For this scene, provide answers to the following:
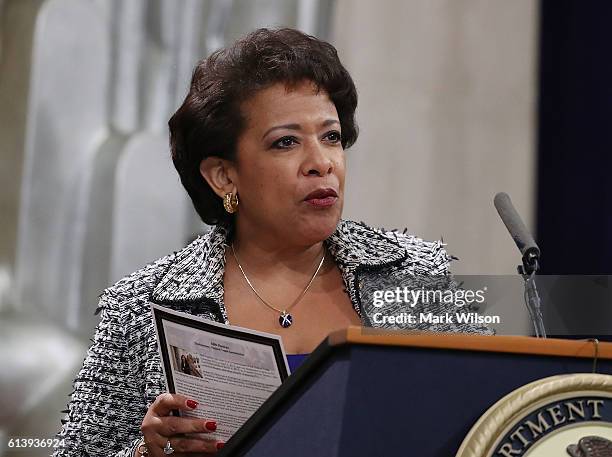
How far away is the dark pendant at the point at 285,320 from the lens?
7.12 ft

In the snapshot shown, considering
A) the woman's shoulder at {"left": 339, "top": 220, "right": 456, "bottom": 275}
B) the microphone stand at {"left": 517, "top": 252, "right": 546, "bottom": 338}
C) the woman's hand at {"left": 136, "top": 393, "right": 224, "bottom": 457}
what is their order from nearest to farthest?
the microphone stand at {"left": 517, "top": 252, "right": 546, "bottom": 338}, the woman's hand at {"left": 136, "top": 393, "right": 224, "bottom": 457}, the woman's shoulder at {"left": 339, "top": 220, "right": 456, "bottom": 275}

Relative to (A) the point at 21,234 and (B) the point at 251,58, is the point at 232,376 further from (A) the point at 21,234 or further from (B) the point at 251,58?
(A) the point at 21,234

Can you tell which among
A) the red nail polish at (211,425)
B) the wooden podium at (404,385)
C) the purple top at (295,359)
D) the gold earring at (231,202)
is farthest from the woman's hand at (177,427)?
the gold earring at (231,202)

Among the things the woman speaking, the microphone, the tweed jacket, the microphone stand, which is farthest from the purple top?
the microphone stand

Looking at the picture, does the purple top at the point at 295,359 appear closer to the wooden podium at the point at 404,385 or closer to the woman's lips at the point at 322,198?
the woman's lips at the point at 322,198

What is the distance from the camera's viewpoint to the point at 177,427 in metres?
1.68

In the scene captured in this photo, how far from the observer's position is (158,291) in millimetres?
2234

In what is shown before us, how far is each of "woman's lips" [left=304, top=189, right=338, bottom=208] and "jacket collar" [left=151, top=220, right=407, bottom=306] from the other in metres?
0.17

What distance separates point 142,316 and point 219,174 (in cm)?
36

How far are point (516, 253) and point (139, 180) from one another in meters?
1.45

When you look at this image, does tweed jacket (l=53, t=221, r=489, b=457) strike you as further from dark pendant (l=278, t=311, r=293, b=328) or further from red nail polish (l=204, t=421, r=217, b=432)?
red nail polish (l=204, t=421, r=217, b=432)

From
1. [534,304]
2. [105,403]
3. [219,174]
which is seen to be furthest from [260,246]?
[534,304]

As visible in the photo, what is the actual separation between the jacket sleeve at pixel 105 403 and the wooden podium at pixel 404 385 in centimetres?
104

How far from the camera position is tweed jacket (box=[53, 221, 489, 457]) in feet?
7.14
